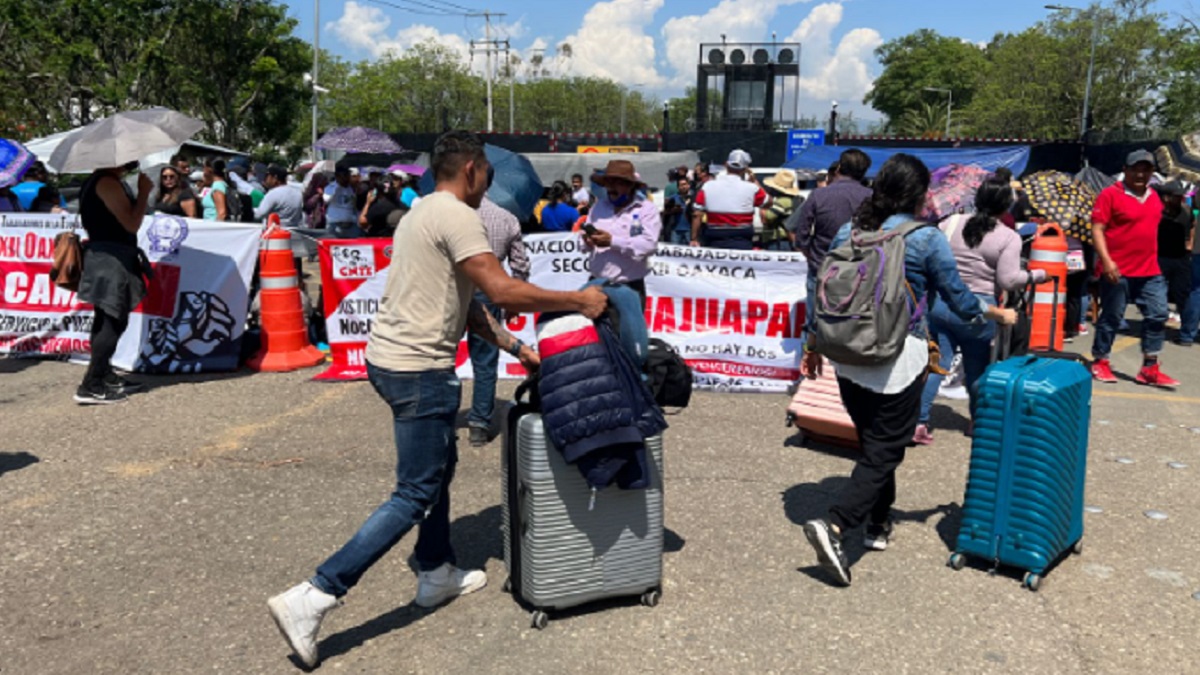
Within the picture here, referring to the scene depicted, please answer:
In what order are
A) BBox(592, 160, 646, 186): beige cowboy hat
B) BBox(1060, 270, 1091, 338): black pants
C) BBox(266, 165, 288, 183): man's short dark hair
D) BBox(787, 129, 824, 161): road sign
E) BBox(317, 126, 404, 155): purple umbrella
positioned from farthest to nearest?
BBox(787, 129, 824, 161): road sign < BBox(317, 126, 404, 155): purple umbrella < BBox(266, 165, 288, 183): man's short dark hair < BBox(1060, 270, 1091, 338): black pants < BBox(592, 160, 646, 186): beige cowboy hat

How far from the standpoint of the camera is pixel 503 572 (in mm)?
4137

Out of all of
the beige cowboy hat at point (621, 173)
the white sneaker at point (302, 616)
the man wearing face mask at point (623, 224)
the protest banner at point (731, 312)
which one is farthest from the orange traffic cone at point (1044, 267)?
the white sneaker at point (302, 616)

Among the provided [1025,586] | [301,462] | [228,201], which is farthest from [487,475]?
[228,201]

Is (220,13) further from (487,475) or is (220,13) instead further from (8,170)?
(487,475)

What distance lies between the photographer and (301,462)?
18.5ft

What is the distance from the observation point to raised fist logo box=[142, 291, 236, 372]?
26.7 ft

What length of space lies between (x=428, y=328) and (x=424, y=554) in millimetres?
977

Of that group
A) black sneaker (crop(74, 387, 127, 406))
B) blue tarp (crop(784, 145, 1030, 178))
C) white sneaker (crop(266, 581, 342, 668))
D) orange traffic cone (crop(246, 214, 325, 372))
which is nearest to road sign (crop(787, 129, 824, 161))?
blue tarp (crop(784, 145, 1030, 178))

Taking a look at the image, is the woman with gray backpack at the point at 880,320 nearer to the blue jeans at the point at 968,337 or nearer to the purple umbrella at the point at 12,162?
the blue jeans at the point at 968,337

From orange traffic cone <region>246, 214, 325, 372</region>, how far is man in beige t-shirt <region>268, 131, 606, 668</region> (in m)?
5.01

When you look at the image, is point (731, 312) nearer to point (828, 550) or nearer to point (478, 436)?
point (478, 436)

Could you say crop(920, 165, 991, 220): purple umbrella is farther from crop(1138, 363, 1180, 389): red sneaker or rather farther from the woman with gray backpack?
the woman with gray backpack

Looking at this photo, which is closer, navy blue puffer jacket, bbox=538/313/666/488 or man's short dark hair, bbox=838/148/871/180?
navy blue puffer jacket, bbox=538/313/666/488

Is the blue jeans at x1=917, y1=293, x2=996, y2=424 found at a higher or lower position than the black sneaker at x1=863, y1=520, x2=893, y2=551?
higher
